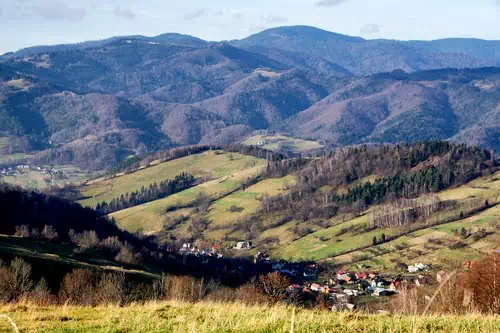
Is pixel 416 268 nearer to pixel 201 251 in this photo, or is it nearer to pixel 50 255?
pixel 201 251

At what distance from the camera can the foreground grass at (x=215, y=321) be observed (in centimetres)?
1415

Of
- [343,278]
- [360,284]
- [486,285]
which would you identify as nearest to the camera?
[486,285]

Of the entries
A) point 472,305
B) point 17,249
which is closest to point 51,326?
point 472,305

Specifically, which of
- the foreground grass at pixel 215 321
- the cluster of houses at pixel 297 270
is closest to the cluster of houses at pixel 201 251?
the cluster of houses at pixel 297 270

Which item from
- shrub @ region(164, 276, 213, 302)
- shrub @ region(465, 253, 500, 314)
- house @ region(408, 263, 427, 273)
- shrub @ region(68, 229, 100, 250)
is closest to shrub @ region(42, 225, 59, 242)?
shrub @ region(68, 229, 100, 250)

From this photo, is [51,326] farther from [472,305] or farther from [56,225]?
[56,225]

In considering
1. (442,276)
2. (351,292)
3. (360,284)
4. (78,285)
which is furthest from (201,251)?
(442,276)

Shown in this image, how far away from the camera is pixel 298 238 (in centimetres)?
19750

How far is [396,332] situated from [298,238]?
185 m

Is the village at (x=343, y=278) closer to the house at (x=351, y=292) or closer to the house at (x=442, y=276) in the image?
the house at (x=351, y=292)

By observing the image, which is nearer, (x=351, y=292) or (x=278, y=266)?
(x=351, y=292)

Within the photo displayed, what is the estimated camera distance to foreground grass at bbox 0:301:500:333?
1415 cm

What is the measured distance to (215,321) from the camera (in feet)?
50.0

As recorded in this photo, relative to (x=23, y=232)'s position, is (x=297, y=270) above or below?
below
